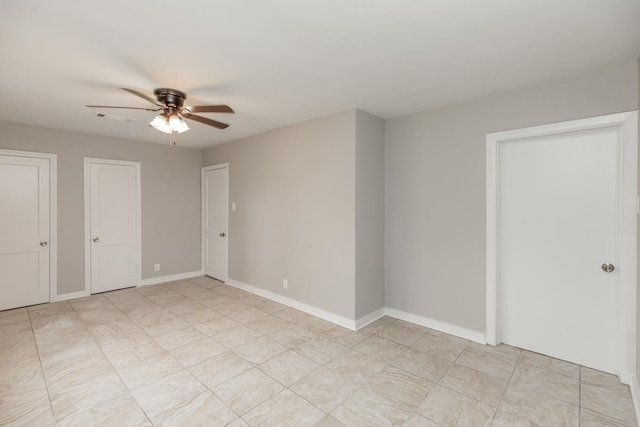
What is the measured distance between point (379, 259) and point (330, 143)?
151 cm

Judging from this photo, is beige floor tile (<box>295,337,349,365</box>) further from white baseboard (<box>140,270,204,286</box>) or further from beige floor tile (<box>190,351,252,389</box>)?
white baseboard (<box>140,270,204,286</box>)

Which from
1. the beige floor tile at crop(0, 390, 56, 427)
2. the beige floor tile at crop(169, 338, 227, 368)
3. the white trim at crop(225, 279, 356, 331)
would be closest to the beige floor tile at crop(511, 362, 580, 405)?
the white trim at crop(225, 279, 356, 331)

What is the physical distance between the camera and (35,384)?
2.31 m

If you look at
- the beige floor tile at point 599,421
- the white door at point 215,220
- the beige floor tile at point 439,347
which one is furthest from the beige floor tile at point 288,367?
the white door at point 215,220

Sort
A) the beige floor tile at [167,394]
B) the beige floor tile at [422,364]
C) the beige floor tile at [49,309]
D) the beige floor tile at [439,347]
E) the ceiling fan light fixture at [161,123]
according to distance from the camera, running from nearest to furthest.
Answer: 1. the beige floor tile at [167,394]
2. the beige floor tile at [422,364]
3. the ceiling fan light fixture at [161,123]
4. the beige floor tile at [439,347]
5. the beige floor tile at [49,309]

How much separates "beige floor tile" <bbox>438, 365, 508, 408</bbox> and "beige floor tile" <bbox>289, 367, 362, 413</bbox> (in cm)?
74

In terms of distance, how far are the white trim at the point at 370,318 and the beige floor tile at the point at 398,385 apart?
32.7 inches

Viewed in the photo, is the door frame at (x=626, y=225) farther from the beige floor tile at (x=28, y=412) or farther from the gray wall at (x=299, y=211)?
the beige floor tile at (x=28, y=412)

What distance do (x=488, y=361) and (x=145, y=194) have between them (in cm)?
531

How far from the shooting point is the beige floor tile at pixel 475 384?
218 cm

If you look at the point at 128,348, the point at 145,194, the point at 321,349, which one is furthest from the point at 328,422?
the point at 145,194

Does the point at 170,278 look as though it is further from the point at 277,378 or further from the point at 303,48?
the point at 303,48

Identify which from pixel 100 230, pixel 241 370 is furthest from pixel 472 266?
pixel 100 230

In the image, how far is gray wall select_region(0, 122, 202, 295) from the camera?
14.1ft
